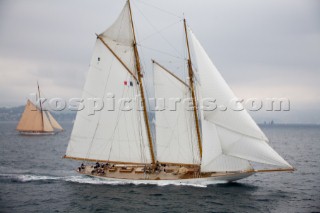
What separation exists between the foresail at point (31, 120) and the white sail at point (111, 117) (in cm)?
9635

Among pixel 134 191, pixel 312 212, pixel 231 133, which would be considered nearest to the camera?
pixel 312 212

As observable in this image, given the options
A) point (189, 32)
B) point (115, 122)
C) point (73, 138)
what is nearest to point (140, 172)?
point (115, 122)

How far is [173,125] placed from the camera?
41.8 m

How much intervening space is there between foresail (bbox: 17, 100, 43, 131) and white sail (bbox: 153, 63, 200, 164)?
10096 cm

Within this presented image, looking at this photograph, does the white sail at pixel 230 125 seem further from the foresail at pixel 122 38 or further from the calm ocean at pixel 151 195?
the foresail at pixel 122 38

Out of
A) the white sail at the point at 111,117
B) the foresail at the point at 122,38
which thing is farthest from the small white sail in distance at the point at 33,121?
the foresail at the point at 122,38

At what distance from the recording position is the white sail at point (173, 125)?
1630 inches

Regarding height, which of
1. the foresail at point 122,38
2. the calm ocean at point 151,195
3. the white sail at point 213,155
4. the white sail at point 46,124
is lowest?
the calm ocean at point 151,195

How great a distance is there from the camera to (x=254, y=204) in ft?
110

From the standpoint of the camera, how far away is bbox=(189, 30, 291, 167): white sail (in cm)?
3488

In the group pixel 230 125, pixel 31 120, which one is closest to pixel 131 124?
pixel 230 125

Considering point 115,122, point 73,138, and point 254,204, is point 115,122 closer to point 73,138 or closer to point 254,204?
point 73,138

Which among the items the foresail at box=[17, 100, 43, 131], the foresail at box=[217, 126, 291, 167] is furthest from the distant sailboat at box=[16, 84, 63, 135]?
the foresail at box=[217, 126, 291, 167]

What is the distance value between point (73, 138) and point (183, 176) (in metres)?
14.8
